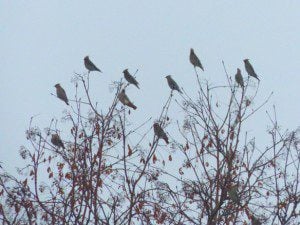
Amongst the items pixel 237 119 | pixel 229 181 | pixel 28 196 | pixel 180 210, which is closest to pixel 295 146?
pixel 237 119

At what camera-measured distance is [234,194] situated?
845 centimetres

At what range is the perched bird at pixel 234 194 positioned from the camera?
8.32m

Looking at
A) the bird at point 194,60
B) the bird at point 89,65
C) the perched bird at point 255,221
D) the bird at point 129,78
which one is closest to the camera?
the perched bird at point 255,221

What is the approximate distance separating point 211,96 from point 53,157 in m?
2.75

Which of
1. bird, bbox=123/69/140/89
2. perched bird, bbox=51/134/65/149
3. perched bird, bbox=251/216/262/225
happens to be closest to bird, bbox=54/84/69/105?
bird, bbox=123/69/140/89

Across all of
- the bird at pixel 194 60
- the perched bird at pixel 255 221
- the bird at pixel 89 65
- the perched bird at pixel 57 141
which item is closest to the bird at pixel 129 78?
the bird at pixel 89 65

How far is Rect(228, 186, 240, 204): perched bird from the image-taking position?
27.3 feet

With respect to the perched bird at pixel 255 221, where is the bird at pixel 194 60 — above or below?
above

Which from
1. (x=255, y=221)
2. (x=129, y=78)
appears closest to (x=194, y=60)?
(x=129, y=78)

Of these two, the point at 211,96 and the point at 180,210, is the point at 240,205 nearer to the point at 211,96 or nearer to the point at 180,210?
the point at 180,210

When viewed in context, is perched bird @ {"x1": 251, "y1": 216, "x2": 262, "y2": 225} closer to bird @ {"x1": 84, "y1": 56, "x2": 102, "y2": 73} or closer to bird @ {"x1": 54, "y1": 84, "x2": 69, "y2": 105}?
bird @ {"x1": 54, "y1": 84, "x2": 69, "y2": 105}

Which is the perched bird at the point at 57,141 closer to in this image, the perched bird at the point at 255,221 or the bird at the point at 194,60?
the perched bird at the point at 255,221

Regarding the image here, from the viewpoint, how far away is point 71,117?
886cm

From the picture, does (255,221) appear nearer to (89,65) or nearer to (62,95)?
(62,95)
